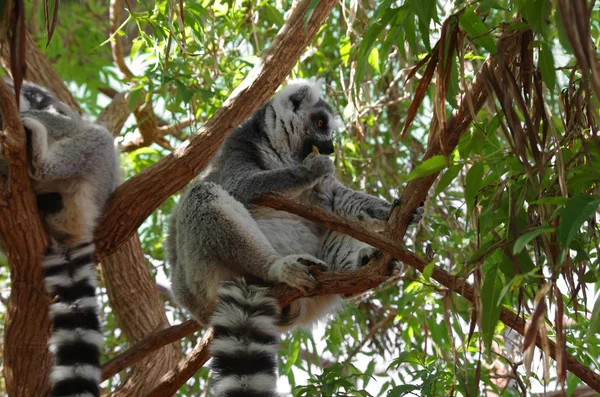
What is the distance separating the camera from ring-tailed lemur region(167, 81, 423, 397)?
11.7ft

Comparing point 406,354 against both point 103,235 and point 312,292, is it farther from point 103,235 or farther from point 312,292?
point 103,235

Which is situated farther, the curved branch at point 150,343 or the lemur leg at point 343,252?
the curved branch at point 150,343

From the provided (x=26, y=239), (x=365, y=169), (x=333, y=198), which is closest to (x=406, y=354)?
(x=333, y=198)

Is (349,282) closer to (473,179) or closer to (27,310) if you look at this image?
(473,179)

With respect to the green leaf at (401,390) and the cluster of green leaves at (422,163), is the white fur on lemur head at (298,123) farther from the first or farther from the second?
the green leaf at (401,390)

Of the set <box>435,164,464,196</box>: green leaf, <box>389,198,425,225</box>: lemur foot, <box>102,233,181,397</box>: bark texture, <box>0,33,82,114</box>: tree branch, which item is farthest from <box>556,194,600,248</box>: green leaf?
<box>0,33,82,114</box>: tree branch

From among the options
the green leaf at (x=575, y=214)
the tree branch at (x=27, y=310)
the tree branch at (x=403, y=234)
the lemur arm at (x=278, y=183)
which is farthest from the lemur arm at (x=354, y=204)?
the green leaf at (x=575, y=214)

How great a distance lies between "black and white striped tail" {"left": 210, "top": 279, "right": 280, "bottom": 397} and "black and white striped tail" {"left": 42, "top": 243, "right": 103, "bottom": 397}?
0.94 m

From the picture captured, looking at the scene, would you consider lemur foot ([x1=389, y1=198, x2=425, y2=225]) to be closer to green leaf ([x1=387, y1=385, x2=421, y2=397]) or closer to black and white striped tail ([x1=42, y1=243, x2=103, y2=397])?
green leaf ([x1=387, y1=385, x2=421, y2=397])

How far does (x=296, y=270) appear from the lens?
3.80 metres

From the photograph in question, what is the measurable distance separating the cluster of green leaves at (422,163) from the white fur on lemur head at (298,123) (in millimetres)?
255

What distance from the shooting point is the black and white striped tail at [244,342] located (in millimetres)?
3262

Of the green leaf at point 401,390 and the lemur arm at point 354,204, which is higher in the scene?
the lemur arm at point 354,204

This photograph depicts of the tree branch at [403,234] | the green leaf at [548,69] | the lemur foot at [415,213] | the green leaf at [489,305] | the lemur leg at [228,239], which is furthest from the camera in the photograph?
the lemur leg at [228,239]
